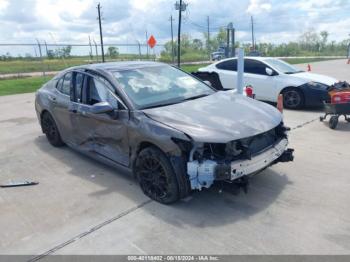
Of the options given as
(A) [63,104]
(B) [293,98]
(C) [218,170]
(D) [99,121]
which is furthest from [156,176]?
(B) [293,98]

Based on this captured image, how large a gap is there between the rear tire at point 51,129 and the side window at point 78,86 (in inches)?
46.8

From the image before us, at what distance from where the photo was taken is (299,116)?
323 inches

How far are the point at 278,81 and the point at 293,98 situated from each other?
639mm

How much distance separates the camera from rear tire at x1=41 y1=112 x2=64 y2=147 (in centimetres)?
611

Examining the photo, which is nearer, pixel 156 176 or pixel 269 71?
pixel 156 176

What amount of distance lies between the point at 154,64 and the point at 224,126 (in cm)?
208

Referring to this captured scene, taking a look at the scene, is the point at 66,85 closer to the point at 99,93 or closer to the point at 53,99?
the point at 53,99

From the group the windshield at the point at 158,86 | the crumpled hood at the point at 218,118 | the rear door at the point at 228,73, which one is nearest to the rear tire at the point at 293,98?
the rear door at the point at 228,73

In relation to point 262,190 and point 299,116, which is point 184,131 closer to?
point 262,190

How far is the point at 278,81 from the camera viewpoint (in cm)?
920

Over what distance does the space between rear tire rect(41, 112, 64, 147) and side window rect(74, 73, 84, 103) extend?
1189 millimetres

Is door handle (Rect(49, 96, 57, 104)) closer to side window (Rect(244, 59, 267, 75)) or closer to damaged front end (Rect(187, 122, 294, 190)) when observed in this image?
damaged front end (Rect(187, 122, 294, 190))

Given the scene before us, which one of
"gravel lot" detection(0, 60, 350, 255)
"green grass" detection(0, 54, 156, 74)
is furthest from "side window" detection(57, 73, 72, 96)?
"green grass" detection(0, 54, 156, 74)

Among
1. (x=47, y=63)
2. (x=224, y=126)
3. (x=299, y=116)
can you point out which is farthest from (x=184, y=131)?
(x=47, y=63)
